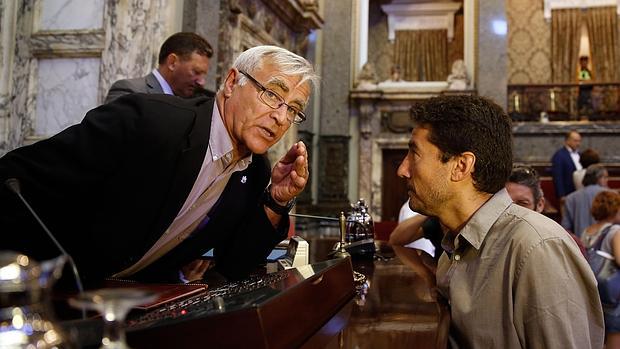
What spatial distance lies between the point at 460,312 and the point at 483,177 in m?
0.40

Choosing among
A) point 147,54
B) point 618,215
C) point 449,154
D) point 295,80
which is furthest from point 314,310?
point 147,54

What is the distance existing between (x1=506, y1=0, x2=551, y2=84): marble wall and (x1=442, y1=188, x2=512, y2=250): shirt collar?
43.6 feet

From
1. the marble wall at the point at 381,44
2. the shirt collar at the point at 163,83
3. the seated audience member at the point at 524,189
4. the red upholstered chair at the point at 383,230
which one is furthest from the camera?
the marble wall at the point at 381,44

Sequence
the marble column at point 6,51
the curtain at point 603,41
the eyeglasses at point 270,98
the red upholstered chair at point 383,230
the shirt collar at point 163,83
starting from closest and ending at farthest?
the eyeglasses at point 270,98 → the shirt collar at point 163,83 → the marble column at point 6,51 → the red upholstered chair at point 383,230 → the curtain at point 603,41

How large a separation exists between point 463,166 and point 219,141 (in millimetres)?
736

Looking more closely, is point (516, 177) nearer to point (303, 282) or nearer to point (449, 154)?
point (449, 154)

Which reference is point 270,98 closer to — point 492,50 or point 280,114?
point 280,114

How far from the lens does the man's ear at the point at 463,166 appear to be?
1585 mm

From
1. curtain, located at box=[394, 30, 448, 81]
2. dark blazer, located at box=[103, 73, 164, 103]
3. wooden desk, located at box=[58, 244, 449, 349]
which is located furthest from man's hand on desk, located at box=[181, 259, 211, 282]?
curtain, located at box=[394, 30, 448, 81]

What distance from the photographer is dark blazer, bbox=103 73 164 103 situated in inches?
129

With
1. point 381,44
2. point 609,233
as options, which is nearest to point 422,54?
point 381,44

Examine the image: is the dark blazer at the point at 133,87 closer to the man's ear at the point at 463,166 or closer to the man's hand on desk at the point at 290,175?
the man's hand on desk at the point at 290,175

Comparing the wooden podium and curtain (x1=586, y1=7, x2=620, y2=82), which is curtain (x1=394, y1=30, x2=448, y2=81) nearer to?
curtain (x1=586, y1=7, x2=620, y2=82)

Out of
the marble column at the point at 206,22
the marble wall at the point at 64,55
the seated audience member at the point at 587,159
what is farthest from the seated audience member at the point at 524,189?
the seated audience member at the point at 587,159
